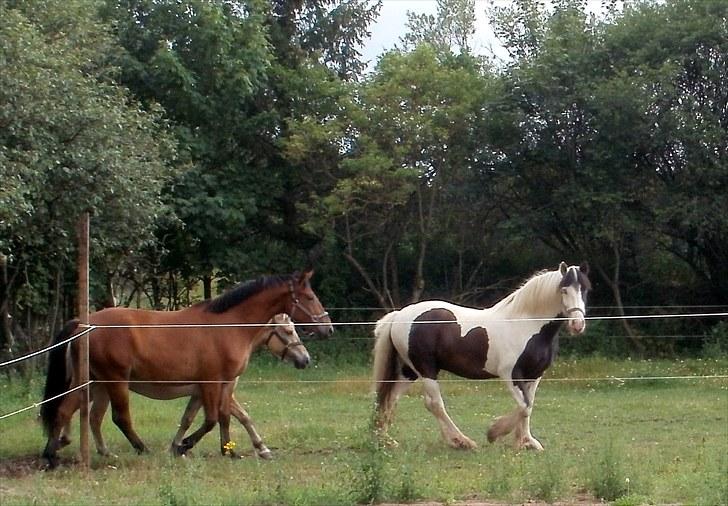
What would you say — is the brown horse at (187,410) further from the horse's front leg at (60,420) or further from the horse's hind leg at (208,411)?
the horse's front leg at (60,420)

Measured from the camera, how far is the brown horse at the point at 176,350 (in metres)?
9.72

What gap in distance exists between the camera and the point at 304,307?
34.9 ft

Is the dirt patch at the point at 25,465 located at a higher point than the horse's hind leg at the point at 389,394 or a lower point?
lower

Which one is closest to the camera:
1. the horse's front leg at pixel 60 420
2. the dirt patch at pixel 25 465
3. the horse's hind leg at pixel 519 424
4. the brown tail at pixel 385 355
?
the dirt patch at pixel 25 465

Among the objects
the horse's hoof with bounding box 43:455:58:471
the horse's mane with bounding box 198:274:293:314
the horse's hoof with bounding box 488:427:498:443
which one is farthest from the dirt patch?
the horse's hoof with bounding box 488:427:498:443

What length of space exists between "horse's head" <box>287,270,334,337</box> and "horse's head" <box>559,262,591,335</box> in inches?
91.8

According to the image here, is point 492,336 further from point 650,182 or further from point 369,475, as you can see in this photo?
point 650,182

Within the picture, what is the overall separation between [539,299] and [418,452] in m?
2.17

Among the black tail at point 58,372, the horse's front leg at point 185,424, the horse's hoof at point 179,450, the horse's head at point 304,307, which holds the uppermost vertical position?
the horse's head at point 304,307

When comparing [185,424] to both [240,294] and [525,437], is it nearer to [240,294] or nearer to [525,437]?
[240,294]

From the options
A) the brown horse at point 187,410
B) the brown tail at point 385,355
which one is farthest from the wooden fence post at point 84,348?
the brown tail at point 385,355

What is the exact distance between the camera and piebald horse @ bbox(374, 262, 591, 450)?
1047 centimetres

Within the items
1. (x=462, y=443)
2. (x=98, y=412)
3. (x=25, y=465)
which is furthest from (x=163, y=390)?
(x=462, y=443)

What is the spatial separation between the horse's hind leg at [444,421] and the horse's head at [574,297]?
147cm
